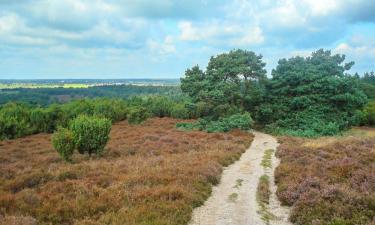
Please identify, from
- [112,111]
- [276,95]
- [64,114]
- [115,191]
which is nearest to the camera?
[115,191]

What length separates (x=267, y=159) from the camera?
24.5 meters

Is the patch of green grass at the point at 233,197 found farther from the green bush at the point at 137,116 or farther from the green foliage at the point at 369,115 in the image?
the green foliage at the point at 369,115

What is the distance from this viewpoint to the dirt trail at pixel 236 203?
12234 millimetres

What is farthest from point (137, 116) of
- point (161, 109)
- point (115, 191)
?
point (115, 191)

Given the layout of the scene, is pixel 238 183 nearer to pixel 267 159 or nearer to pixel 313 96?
pixel 267 159

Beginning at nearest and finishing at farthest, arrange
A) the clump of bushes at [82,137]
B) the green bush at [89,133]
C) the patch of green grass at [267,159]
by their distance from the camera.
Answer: the patch of green grass at [267,159]
the clump of bushes at [82,137]
the green bush at [89,133]

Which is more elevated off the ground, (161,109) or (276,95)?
(276,95)

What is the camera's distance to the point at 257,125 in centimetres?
4950

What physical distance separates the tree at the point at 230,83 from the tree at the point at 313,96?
2.31 m

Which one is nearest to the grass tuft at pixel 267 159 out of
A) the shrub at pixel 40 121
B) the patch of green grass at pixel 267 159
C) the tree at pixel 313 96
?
the patch of green grass at pixel 267 159

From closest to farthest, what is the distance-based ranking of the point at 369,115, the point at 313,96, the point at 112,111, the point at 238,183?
1. the point at 238,183
2. the point at 313,96
3. the point at 369,115
4. the point at 112,111

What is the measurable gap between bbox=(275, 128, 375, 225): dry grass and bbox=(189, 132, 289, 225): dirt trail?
0.67 meters

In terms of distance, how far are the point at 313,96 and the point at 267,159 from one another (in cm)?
2331

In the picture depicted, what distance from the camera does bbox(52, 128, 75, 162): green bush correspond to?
82.0ft
